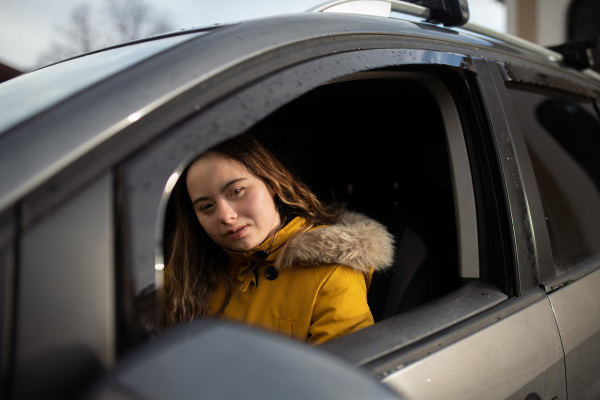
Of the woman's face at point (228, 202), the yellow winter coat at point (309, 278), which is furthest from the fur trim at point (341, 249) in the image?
the woman's face at point (228, 202)

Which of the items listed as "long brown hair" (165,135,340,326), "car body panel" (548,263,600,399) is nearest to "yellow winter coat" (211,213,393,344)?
"long brown hair" (165,135,340,326)

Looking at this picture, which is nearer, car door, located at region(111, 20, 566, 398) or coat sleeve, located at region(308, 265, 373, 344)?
car door, located at region(111, 20, 566, 398)

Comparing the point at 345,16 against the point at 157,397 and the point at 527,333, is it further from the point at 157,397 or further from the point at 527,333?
the point at 157,397

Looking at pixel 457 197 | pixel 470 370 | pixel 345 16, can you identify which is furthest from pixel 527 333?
pixel 345 16

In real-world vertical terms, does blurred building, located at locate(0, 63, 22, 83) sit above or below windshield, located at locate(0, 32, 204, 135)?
above

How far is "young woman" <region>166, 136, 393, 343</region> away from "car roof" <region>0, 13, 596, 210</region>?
0.53m

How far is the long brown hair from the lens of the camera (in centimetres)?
160

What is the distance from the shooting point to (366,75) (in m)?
1.39

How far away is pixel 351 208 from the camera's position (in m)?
2.20

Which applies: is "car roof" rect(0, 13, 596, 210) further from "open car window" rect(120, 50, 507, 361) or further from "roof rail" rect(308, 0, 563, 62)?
"roof rail" rect(308, 0, 563, 62)

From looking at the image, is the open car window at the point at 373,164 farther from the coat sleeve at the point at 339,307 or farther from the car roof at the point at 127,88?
the coat sleeve at the point at 339,307

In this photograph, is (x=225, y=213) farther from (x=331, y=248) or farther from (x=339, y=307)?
(x=339, y=307)

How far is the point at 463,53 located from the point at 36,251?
1.20m

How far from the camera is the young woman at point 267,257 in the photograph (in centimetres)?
144
